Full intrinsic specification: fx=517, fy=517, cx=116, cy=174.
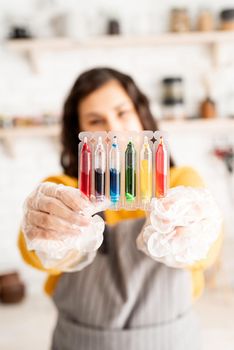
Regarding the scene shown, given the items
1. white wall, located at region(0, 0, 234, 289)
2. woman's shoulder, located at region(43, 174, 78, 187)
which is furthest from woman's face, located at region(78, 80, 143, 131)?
white wall, located at region(0, 0, 234, 289)

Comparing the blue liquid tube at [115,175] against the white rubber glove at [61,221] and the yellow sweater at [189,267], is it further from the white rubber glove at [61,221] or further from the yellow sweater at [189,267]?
the yellow sweater at [189,267]

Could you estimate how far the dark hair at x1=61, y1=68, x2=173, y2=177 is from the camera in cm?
106

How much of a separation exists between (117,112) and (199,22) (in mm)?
1299

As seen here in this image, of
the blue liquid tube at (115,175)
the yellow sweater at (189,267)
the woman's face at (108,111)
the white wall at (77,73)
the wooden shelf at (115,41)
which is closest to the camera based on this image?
the blue liquid tube at (115,175)

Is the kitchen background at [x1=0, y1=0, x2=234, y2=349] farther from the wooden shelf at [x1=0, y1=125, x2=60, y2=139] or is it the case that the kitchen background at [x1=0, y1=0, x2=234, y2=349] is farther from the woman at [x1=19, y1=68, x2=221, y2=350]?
the woman at [x1=19, y1=68, x2=221, y2=350]

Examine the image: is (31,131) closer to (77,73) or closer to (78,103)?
(77,73)

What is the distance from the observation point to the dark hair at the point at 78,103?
106 cm

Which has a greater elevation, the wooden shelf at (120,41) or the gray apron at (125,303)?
the wooden shelf at (120,41)

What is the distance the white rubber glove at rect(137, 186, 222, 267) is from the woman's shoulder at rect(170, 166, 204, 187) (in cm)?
19

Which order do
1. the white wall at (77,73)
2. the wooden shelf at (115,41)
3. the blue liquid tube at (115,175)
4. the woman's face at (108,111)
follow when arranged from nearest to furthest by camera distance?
the blue liquid tube at (115,175) → the woman's face at (108,111) → the wooden shelf at (115,41) → the white wall at (77,73)

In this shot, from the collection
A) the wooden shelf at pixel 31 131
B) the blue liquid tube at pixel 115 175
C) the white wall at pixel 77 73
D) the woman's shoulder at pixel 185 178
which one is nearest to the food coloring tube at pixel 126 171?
the blue liquid tube at pixel 115 175

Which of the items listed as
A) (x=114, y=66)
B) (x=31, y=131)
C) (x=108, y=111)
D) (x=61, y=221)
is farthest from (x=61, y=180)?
(x=114, y=66)

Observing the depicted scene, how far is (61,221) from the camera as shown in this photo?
0.73 meters

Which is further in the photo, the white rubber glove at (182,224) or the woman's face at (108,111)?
the woman's face at (108,111)
